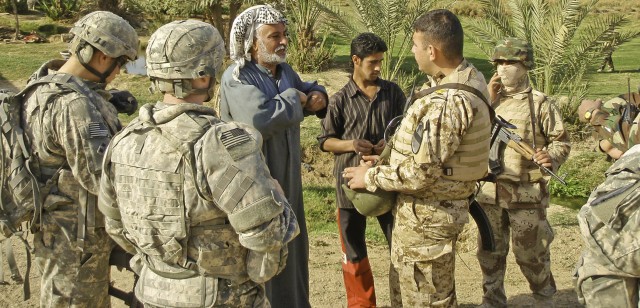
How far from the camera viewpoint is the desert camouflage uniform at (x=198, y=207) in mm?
2686

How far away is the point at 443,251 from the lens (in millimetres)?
3857

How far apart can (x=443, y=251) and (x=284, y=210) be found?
51.2 inches

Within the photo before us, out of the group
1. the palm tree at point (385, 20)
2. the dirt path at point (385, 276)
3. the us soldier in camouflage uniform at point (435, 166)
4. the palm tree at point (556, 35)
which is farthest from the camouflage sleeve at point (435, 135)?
the palm tree at point (385, 20)

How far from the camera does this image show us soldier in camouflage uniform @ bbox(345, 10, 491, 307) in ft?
11.9

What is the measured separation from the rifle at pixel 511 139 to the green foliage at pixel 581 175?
397 centimetres

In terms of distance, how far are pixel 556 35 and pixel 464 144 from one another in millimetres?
7055

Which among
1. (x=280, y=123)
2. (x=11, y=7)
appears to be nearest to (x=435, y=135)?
(x=280, y=123)

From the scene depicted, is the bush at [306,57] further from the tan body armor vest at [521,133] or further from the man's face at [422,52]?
the man's face at [422,52]

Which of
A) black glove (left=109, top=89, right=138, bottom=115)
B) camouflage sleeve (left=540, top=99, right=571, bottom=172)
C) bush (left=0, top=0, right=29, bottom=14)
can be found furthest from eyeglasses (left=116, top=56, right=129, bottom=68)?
bush (left=0, top=0, right=29, bottom=14)

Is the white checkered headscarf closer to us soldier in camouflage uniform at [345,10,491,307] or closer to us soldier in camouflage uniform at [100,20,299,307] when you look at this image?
us soldier in camouflage uniform at [345,10,491,307]

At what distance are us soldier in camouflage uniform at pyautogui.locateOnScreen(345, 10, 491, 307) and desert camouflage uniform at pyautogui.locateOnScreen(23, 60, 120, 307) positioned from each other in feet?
4.56

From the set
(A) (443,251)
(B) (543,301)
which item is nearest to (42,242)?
(A) (443,251)

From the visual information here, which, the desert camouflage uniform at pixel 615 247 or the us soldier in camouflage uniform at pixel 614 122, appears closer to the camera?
the desert camouflage uniform at pixel 615 247

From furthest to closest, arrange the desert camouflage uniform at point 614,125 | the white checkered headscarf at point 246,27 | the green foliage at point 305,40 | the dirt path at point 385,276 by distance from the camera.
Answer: the green foliage at point 305,40 < the dirt path at point 385,276 < the white checkered headscarf at point 246,27 < the desert camouflage uniform at point 614,125
